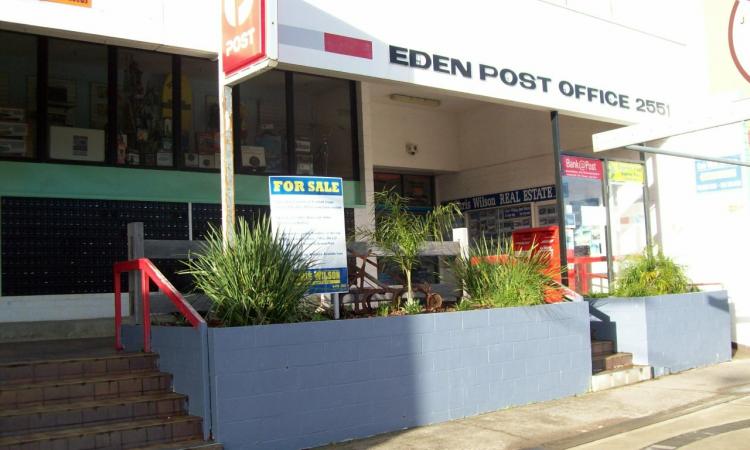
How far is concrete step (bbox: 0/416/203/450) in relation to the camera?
6.32m

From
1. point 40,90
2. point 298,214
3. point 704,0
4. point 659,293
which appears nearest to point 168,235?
point 40,90

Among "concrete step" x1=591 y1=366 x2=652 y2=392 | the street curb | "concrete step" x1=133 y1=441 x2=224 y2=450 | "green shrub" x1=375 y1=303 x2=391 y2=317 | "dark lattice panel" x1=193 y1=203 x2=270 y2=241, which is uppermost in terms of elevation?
"dark lattice panel" x1=193 y1=203 x2=270 y2=241

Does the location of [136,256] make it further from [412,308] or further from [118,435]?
[412,308]

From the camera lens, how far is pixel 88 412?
22.4 feet

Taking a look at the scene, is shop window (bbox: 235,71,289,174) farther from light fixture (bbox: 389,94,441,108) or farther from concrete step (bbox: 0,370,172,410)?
concrete step (bbox: 0,370,172,410)

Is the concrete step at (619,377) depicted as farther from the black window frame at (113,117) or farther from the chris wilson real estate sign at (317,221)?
the black window frame at (113,117)

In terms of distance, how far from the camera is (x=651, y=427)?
27.5 ft

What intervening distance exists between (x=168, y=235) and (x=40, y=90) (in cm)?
266

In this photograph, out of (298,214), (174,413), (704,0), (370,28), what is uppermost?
(704,0)

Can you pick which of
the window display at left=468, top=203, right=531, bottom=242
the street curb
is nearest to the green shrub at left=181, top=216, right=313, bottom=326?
the street curb

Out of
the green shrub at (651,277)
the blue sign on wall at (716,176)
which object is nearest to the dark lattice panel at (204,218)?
the green shrub at (651,277)

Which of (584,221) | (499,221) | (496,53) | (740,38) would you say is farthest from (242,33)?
(740,38)

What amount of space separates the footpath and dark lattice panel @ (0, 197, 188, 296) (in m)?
4.86

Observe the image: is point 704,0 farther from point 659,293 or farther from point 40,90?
point 40,90
